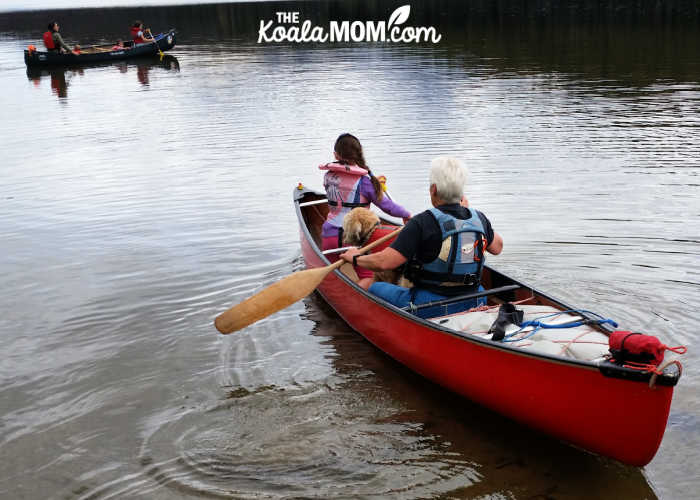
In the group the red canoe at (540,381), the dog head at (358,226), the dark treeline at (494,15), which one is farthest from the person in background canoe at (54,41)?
the red canoe at (540,381)

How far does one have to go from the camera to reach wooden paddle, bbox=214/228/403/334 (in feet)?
19.8

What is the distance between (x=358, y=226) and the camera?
6.29 m

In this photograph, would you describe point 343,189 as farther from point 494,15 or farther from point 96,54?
point 494,15

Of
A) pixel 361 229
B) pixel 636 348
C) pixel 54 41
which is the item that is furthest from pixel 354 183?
pixel 54 41

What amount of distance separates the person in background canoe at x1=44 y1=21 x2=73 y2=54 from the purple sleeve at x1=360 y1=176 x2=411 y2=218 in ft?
94.6

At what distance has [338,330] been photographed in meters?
6.78

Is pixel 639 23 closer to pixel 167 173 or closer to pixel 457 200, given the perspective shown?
pixel 167 173

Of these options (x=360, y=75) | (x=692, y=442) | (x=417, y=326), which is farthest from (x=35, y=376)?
(x=360, y=75)

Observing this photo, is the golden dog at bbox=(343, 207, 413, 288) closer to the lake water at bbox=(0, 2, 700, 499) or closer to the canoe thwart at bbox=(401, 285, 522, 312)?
the lake water at bbox=(0, 2, 700, 499)

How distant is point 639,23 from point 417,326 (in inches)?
1507

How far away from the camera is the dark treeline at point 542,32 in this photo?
2453 centimetres

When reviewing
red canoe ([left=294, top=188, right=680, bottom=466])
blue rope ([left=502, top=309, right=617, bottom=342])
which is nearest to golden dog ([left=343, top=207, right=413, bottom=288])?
red canoe ([left=294, top=188, right=680, bottom=466])

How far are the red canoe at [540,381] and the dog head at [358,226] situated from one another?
56 cm

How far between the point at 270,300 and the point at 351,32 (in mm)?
43393
